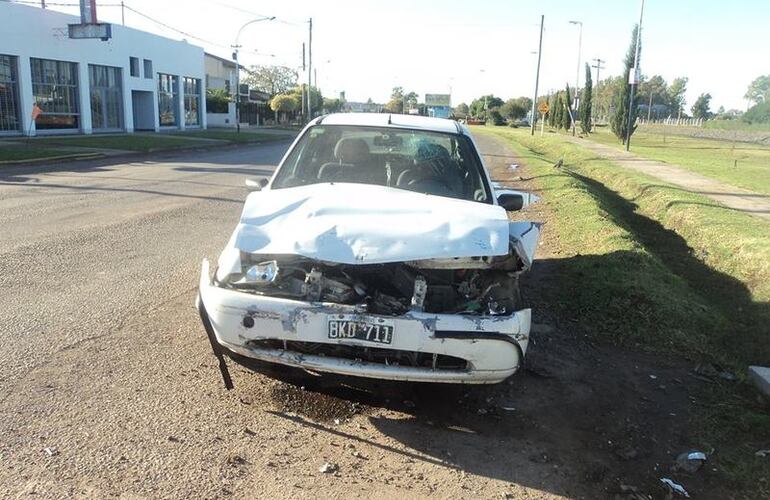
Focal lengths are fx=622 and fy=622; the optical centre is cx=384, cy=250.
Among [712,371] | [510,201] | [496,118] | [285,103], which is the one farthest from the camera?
[496,118]

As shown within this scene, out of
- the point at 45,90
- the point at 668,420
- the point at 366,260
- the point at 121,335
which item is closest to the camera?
the point at 366,260

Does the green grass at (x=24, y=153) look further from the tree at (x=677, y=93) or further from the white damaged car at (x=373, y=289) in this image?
the tree at (x=677, y=93)

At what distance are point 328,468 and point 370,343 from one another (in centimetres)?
67

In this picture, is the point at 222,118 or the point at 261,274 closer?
the point at 261,274

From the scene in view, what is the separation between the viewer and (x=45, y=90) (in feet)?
99.3

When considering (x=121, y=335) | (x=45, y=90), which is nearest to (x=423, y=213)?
(x=121, y=335)

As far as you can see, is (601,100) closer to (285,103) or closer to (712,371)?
(285,103)

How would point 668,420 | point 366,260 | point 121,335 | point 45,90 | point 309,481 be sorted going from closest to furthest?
point 309,481 → point 366,260 → point 668,420 → point 121,335 → point 45,90

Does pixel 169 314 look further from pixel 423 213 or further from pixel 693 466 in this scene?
pixel 693 466

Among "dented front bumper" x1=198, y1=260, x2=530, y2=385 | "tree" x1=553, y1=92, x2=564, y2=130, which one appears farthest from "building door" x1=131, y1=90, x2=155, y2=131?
"tree" x1=553, y1=92, x2=564, y2=130

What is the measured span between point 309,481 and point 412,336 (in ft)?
2.92

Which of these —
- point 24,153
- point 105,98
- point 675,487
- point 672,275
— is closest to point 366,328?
point 675,487

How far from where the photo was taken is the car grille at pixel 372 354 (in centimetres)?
342

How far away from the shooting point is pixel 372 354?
344 cm
